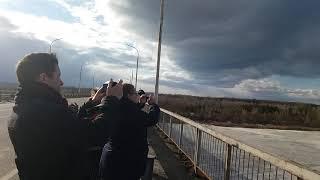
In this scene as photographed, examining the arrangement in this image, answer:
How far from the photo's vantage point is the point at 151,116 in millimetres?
6301

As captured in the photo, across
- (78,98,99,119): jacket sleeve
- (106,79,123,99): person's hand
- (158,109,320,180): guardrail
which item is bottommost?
(158,109,320,180): guardrail

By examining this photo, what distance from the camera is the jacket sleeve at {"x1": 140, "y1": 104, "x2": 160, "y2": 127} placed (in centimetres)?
601

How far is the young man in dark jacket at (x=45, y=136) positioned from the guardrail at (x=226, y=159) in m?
1.94

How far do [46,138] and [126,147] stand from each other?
2.64 metres

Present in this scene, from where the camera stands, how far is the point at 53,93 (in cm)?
→ 341

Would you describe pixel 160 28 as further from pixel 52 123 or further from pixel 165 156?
pixel 52 123

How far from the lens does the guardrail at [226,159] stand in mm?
5148

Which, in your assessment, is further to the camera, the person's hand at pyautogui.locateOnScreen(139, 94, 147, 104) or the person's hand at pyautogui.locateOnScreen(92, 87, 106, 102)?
the person's hand at pyautogui.locateOnScreen(139, 94, 147, 104)

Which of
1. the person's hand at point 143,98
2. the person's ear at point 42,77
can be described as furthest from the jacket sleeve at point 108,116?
the person's hand at point 143,98

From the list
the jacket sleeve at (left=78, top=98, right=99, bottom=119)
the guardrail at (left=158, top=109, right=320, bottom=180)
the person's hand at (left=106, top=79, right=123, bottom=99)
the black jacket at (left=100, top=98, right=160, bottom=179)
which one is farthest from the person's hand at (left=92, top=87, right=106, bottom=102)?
the guardrail at (left=158, top=109, right=320, bottom=180)

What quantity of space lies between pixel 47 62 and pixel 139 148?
2667mm

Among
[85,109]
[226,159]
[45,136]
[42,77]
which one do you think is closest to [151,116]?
[226,159]

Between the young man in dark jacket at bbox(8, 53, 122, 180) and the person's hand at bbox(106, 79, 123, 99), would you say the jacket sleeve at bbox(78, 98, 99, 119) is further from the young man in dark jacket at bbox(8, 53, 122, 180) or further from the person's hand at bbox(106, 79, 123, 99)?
the young man in dark jacket at bbox(8, 53, 122, 180)

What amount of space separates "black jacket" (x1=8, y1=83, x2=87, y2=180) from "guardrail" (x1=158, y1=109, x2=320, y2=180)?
196cm
